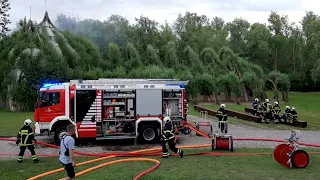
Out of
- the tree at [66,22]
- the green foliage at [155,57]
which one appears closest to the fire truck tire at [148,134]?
the green foliage at [155,57]

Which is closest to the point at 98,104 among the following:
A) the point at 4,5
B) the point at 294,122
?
the point at 294,122

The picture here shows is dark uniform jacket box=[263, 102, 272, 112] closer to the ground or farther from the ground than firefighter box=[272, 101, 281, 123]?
farther from the ground

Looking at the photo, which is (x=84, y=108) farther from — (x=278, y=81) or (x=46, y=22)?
(x=278, y=81)

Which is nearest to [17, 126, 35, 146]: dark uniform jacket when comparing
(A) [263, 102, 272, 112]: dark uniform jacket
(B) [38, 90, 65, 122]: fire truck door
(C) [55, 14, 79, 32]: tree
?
(B) [38, 90, 65, 122]: fire truck door

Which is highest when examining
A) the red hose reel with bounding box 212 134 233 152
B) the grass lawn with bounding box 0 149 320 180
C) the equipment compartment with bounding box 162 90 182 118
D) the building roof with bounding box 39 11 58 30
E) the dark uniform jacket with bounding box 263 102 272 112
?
the building roof with bounding box 39 11 58 30

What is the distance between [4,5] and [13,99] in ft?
117

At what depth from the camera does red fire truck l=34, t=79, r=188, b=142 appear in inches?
674

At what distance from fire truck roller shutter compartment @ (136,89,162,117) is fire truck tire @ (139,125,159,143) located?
2.12 feet

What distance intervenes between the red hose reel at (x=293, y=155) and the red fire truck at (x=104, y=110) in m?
6.67

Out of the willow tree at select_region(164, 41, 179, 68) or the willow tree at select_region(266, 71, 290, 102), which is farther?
the willow tree at select_region(164, 41, 179, 68)

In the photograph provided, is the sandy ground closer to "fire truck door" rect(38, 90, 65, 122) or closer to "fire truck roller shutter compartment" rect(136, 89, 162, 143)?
"fire truck roller shutter compartment" rect(136, 89, 162, 143)

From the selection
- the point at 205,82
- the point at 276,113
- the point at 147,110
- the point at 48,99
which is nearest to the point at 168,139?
the point at 147,110

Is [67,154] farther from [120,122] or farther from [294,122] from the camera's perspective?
[294,122]

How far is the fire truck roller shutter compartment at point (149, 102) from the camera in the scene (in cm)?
1750
